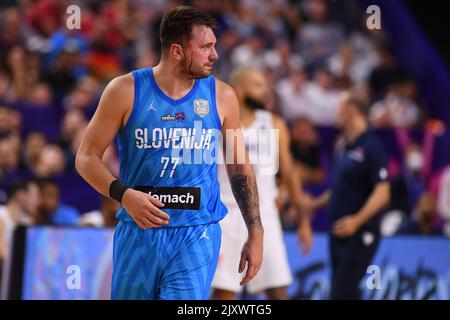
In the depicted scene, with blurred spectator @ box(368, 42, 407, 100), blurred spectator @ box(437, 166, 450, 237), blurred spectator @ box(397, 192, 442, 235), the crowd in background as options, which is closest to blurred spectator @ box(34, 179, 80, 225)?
the crowd in background

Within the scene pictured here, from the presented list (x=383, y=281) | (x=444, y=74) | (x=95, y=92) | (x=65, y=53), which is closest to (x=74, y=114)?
(x=95, y=92)

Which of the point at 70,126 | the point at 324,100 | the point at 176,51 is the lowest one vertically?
the point at 176,51

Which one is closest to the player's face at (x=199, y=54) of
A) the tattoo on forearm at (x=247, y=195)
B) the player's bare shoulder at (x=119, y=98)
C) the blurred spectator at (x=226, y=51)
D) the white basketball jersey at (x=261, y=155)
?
the player's bare shoulder at (x=119, y=98)

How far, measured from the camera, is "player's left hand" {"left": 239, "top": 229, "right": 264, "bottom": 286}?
5.11 m

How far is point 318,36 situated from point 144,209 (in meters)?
9.11

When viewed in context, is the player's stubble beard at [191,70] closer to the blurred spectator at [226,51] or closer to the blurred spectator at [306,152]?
the blurred spectator at [306,152]

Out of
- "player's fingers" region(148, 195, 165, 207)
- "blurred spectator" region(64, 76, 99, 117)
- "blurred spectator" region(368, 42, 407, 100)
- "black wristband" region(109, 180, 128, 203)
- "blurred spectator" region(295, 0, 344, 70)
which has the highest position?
"blurred spectator" region(295, 0, 344, 70)

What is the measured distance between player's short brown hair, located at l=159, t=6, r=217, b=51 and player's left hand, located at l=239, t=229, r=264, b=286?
116cm

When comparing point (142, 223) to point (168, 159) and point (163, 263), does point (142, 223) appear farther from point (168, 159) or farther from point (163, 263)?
point (168, 159)

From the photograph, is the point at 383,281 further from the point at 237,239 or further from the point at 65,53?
the point at 65,53

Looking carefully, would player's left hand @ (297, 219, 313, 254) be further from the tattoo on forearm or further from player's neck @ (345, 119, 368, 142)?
the tattoo on forearm

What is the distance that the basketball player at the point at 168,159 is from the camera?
496 centimetres

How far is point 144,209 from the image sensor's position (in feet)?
15.6

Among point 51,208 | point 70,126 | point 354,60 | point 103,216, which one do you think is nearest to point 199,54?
point 103,216
